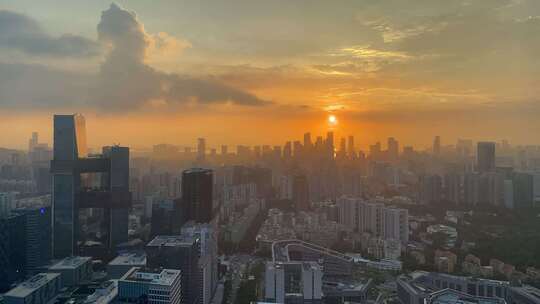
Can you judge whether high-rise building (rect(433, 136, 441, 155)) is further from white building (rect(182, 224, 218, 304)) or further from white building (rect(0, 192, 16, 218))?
white building (rect(0, 192, 16, 218))

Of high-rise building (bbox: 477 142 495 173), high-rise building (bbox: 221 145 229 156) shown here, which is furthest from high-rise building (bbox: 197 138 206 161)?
high-rise building (bbox: 477 142 495 173)

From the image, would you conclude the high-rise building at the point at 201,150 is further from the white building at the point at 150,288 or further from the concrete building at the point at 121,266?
the white building at the point at 150,288

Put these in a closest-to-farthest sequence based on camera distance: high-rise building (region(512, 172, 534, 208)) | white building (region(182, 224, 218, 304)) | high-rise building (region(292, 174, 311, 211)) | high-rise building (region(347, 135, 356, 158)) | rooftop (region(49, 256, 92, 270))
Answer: white building (region(182, 224, 218, 304))
rooftop (region(49, 256, 92, 270))
high-rise building (region(512, 172, 534, 208))
high-rise building (region(292, 174, 311, 211))
high-rise building (region(347, 135, 356, 158))

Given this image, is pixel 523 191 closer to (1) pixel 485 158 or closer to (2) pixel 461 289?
(1) pixel 485 158

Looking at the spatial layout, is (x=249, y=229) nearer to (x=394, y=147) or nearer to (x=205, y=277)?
(x=205, y=277)

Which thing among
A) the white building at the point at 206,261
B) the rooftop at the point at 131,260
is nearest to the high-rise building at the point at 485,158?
the white building at the point at 206,261

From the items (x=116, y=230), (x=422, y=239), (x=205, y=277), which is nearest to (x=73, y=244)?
(x=116, y=230)

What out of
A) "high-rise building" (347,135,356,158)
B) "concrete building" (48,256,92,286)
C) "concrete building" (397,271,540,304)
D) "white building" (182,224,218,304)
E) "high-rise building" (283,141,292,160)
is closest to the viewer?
"concrete building" (397,271,540,304)
